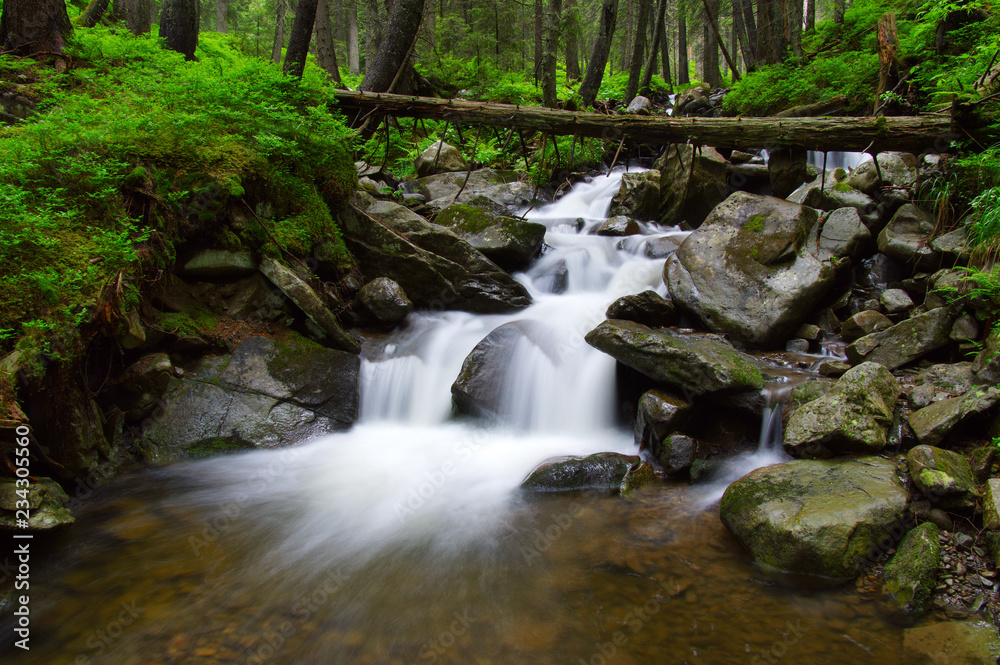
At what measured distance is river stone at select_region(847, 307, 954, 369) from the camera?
5.33 meters

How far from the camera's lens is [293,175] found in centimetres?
676

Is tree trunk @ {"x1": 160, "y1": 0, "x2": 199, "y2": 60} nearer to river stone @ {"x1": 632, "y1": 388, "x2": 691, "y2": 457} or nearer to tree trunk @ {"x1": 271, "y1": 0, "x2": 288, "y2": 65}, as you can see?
river stone @ {"x1": 632, "y1": 388, "x2": 691, "y2": 457}

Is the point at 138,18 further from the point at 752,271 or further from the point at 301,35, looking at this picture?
the point at 752,271

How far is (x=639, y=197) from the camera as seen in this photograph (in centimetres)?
1050

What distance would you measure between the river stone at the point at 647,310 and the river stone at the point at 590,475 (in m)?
2.69

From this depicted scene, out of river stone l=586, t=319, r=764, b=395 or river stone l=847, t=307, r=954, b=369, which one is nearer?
river stone l=586, t=319, r=764, b=395

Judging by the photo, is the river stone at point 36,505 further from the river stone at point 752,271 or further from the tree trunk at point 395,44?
the tree trunk at point 395,44

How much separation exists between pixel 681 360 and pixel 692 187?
19.7 ft

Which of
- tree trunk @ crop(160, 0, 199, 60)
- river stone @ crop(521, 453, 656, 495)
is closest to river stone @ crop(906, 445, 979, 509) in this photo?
river stone @ crop(521, 453, 656, 495)

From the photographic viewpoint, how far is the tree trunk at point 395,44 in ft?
31.7

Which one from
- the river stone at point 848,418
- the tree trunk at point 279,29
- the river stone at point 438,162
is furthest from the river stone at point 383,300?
the tree trunk at point 279,29

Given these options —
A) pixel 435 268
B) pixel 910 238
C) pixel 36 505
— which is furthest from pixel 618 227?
pixel 36 505

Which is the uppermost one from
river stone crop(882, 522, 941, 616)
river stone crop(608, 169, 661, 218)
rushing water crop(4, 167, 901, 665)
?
river stone crop(608, 169, 661, 218)

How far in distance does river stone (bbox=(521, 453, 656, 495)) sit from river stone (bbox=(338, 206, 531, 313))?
336 cm
